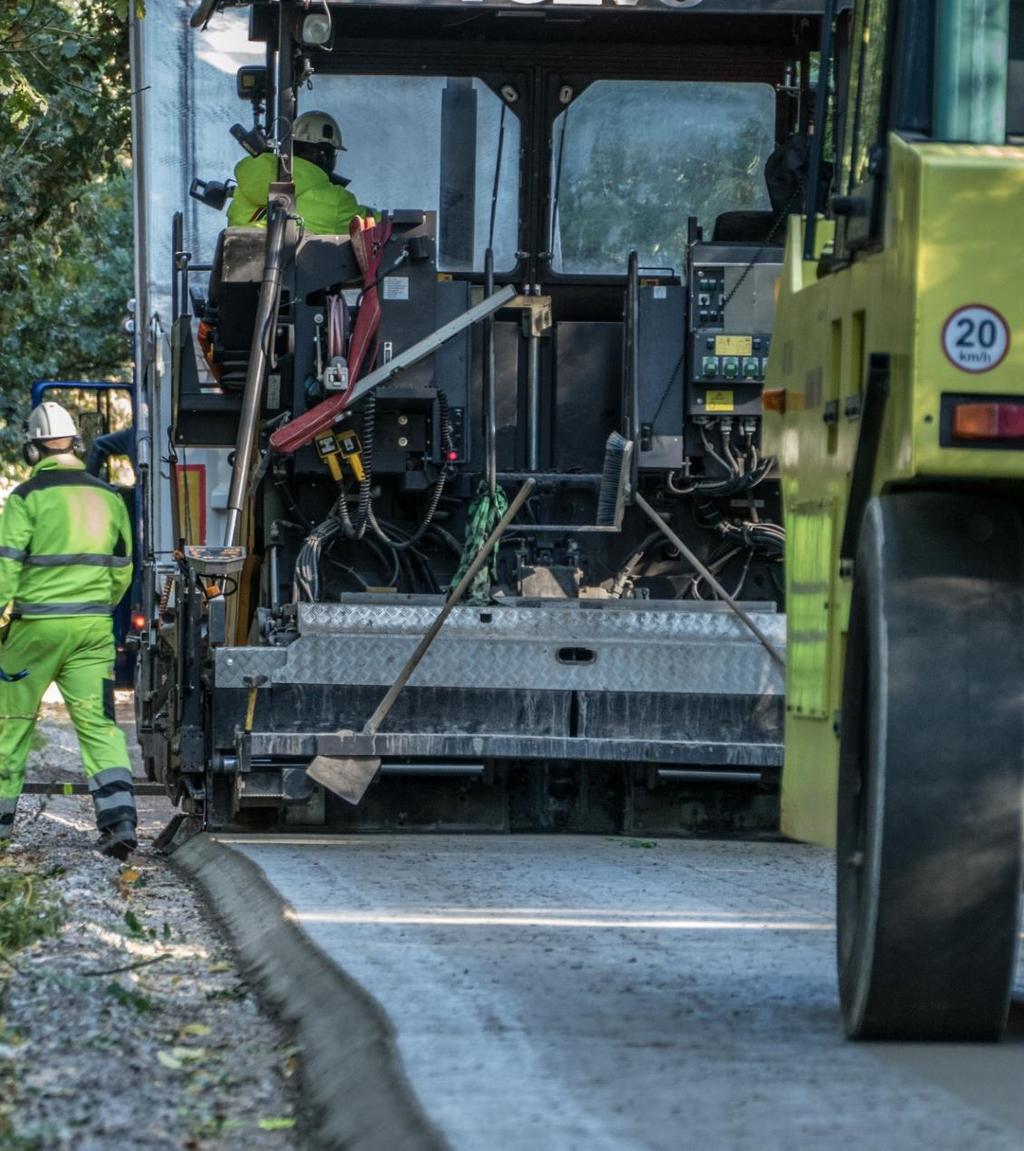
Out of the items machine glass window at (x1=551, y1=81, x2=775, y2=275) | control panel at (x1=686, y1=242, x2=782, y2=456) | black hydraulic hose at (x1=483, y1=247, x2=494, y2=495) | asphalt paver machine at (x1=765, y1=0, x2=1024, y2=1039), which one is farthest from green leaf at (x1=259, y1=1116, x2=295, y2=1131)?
machine glass window at (x1=551, y1=81, x2=775, y2=275)

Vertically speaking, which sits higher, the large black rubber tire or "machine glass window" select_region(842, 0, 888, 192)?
"machine glass window" select_region(842, 0, 888, 192)

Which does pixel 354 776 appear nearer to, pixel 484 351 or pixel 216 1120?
pixel 484 351

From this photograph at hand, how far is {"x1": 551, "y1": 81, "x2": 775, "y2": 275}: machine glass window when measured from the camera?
A: 10250 millimetres

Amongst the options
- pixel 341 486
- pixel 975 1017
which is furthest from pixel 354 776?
pixel 975 1017

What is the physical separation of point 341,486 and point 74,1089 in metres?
5.41

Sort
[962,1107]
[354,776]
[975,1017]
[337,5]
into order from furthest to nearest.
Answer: [337,5]
[354,776]
[975,1017]
[962,1107]

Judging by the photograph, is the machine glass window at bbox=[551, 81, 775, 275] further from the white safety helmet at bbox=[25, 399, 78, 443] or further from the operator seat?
the white safety helmet at bbox=[25, 399, 78, 443]

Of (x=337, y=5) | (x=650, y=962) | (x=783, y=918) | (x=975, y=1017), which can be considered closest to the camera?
(x=975, y=1017)

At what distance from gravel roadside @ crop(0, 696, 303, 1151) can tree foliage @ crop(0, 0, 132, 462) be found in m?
5.03

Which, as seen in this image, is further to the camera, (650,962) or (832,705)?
(650,962)

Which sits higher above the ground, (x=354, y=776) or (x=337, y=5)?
(x=337, y=5)

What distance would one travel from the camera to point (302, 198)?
32.8 feet

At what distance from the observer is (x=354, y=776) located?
29.1 ft

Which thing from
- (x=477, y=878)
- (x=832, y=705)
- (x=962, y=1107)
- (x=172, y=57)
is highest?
(x=172, y=57)
